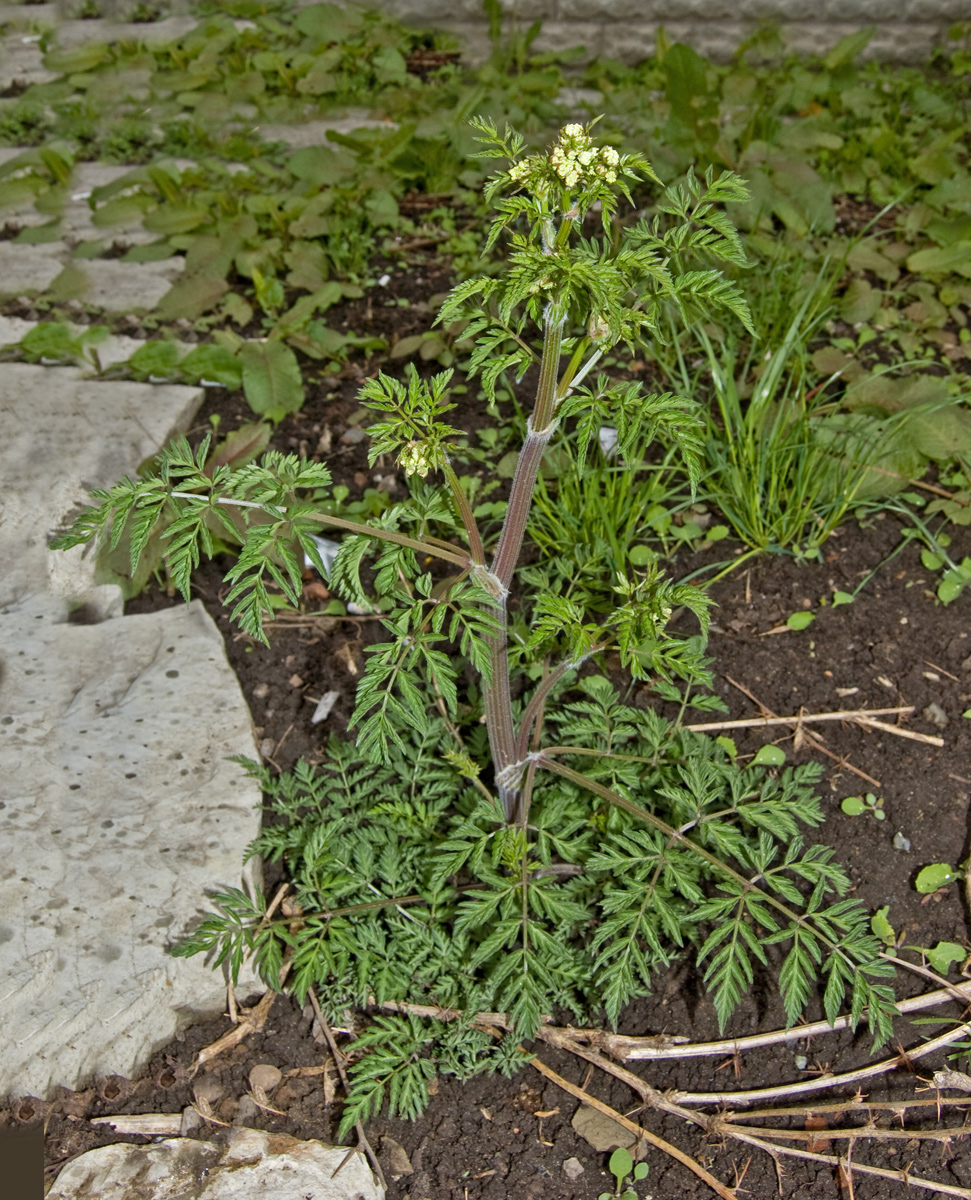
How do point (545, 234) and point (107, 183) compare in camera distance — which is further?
point (107, 183)

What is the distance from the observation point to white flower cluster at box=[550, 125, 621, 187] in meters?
1.25

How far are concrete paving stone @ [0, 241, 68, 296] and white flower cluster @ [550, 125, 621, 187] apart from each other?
305 centimetres

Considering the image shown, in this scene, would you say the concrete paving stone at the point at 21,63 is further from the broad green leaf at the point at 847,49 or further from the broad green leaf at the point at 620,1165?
the broad green leaf at the point at 620,1165

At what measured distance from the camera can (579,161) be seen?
1.25m

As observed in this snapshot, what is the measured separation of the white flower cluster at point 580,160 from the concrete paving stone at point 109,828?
5.22 feet

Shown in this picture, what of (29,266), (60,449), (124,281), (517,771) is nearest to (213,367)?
(60,449)

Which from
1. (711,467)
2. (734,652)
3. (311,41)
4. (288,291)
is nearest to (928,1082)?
(734,652)

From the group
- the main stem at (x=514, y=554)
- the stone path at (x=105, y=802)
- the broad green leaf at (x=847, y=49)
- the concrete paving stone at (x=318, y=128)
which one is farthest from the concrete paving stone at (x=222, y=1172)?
the broad green leaf at (x=847, y=49)

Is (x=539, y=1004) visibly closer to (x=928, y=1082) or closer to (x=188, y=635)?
(x=928, y=1082)

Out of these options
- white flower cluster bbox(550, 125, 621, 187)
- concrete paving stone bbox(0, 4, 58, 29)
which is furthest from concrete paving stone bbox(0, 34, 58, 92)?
white flower cluster bbox(550, 125, 621, 187)

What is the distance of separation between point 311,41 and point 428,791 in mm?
4250

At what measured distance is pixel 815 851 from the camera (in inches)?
73.2

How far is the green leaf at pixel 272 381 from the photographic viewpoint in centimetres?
304

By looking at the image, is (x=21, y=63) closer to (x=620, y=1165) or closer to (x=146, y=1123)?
(x=146, y=1123)
